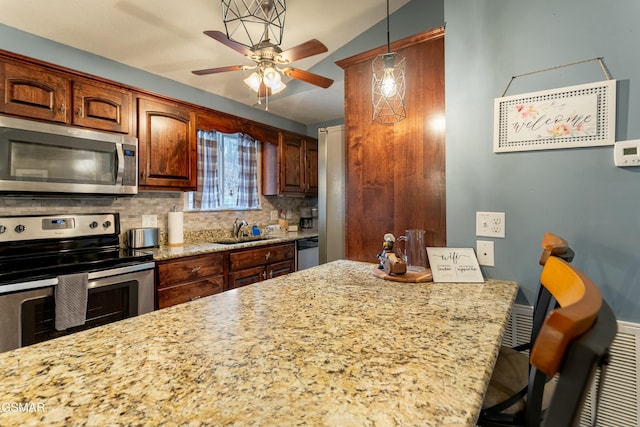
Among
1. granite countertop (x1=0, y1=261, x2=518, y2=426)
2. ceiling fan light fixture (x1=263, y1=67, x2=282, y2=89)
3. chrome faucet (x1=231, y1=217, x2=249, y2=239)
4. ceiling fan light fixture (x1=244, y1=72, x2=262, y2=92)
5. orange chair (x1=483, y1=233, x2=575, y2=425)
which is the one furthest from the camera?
chrome faucet (x1=231, y1=217, x2=249, y2=239)

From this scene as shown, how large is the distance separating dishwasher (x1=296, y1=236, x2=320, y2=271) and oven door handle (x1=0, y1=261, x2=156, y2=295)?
5.68 feet

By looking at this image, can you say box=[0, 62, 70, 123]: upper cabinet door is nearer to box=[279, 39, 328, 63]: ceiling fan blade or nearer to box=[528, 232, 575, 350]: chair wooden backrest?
box=[279, 39, 328, 63]: ceiling fan blade

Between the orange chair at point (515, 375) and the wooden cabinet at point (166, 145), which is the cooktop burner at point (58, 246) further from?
the orange chair at point (515, 375)

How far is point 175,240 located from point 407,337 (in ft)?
8.64

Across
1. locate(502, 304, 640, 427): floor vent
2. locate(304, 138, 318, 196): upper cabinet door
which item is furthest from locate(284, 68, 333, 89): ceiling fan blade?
locate(502, 304, 640, 427): floor vent

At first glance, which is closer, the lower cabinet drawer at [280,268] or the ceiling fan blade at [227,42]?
the ceiling fan blade at [227,42]

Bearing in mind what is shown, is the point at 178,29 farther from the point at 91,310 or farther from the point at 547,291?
the point at 547,291

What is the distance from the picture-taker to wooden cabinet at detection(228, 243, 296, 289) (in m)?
2.93

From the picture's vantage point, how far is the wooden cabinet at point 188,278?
2.38 metres

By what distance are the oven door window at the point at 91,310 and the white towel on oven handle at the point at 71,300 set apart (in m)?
0.05

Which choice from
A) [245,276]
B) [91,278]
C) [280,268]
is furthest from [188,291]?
[280,268]

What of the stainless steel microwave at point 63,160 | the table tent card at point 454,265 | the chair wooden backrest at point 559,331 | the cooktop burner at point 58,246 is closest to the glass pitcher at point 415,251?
the table tent card at point 454,265

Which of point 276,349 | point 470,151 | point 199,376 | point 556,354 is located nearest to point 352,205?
point 470,151

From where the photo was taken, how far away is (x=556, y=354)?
389 mm
